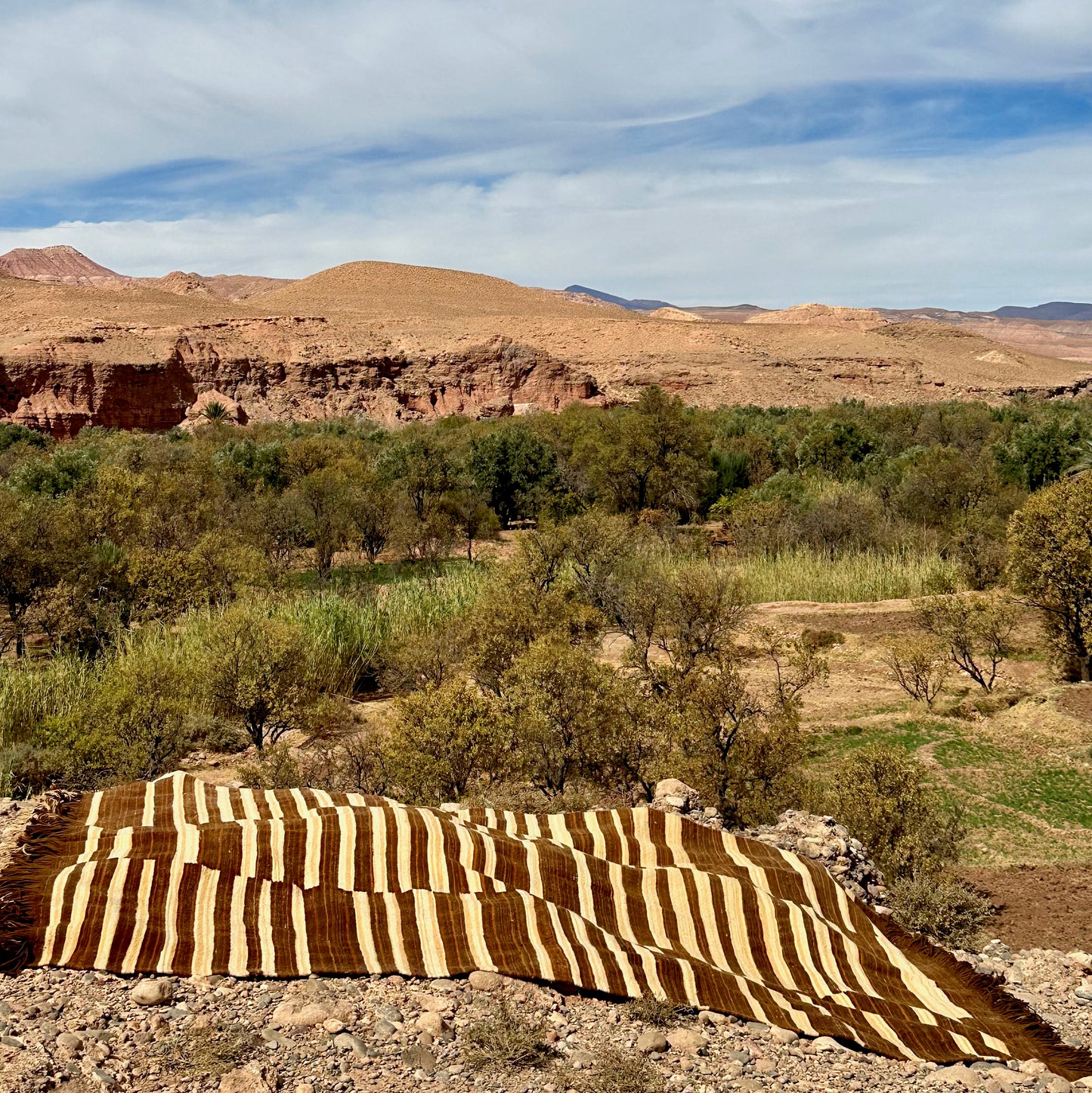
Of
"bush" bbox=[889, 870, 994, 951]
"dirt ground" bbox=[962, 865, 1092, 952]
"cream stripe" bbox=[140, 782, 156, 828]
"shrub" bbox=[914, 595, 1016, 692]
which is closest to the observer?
"cream stripe" bbox=[140, 782, 156, 828]

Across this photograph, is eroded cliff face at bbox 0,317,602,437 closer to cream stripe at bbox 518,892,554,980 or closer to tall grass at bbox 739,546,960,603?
tall grass at bbox 739,546,960,603

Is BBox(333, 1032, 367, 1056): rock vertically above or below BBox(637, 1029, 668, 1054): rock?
above

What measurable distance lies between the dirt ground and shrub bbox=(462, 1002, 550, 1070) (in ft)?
17.8

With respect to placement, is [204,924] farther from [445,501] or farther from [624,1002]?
[445,501]

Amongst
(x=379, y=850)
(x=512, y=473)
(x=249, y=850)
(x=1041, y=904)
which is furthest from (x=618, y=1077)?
(x=512, y=473)

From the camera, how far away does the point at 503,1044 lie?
489 centimetres

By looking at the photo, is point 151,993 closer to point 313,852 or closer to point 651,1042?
point 313,852

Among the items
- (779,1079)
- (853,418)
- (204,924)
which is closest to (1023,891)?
(779,1079)

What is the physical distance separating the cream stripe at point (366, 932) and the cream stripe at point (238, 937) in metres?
0.59

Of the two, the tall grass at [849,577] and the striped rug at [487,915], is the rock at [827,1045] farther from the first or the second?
the tall grass at [849,577]

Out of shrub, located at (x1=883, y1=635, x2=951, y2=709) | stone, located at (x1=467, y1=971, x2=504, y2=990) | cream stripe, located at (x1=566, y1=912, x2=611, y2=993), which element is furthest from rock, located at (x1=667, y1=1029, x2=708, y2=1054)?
shrub, located at (x1=883, y1=635, x2=951, y2=709)

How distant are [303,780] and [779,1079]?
26.6 ft

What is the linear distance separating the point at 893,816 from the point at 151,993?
746cm

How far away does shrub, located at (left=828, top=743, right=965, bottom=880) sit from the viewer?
9664mm
